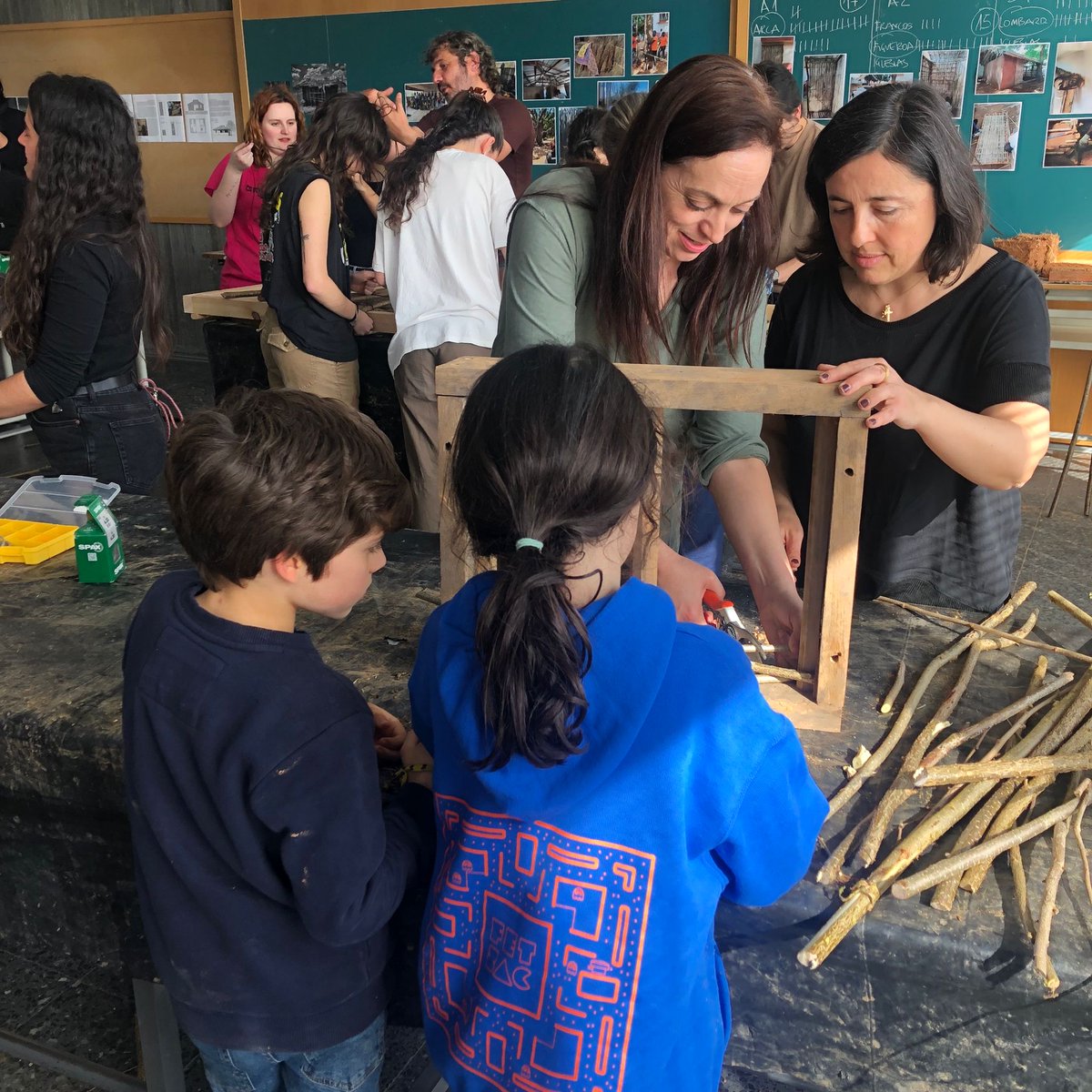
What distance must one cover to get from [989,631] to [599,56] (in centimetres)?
527

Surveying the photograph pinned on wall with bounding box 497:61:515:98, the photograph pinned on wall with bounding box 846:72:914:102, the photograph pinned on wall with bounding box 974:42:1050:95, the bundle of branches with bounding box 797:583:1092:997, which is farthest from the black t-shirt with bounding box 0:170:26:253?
the bundle of branches with bounding box 797:583:1092:997

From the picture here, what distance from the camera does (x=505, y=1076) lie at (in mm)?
947

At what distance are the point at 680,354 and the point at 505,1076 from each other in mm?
1062

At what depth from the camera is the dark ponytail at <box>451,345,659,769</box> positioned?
841mm

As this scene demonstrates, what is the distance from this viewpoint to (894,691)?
145cm

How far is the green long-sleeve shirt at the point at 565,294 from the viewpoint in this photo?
148cm

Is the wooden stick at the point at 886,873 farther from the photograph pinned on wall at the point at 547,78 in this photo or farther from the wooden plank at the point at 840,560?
the photograph pinned on wall at the point at 547,78

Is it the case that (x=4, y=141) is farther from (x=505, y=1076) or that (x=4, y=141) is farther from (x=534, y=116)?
(x=505, y=1076)

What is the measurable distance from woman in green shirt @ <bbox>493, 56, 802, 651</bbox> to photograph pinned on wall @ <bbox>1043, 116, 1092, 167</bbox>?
4417 mm

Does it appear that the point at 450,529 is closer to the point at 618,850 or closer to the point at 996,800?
the point at 618,850

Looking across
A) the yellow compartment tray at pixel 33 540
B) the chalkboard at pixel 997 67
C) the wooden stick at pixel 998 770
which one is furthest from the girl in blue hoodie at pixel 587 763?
the chalkboard at pixel 997 67

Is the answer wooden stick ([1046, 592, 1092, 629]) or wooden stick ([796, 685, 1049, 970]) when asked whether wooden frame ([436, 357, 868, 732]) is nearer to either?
wooden stick ([796, 685, 1049, 970])

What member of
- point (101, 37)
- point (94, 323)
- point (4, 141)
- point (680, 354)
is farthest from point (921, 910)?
point (101, 37)

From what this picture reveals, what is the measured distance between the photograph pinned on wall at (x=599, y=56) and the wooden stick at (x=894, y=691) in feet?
17.3
